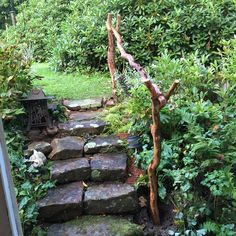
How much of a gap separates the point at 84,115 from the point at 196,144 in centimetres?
154

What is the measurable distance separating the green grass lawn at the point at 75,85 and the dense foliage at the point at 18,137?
0.55 m

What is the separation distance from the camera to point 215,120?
2.47 meters

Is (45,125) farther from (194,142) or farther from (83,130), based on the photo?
(194,142)

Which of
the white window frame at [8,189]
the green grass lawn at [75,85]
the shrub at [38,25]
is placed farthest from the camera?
the shrub at [38,25]

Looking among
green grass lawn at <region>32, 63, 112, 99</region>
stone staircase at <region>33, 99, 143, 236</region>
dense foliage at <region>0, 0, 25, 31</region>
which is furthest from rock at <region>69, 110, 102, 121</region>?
dense foliage at <region>0, 0, 25, 31</region>

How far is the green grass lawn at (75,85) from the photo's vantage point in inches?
160

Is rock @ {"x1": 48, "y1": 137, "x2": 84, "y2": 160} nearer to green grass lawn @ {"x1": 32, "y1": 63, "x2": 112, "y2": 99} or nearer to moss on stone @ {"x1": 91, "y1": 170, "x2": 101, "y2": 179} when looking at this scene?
moss on stone @ {"x1": 91, "y1": 170, "x2": 101, "y2": 179}

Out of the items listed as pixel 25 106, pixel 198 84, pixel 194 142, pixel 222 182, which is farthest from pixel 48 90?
pixel 222 182

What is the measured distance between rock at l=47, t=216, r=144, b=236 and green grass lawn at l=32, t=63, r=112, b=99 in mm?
1818

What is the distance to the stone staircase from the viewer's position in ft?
7.83

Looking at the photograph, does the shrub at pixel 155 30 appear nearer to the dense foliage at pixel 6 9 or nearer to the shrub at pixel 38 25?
the shrub at pixel 38 25

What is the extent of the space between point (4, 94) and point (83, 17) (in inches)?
121

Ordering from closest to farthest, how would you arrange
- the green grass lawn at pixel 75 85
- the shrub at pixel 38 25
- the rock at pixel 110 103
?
the rock at pixel 110 103 < the green grass lawn at pixel 75 85 < the shrub at pixel 38 25

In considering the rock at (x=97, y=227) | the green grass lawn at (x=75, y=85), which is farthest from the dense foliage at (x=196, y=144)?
the green grass lawn at (x=75, y=85)
